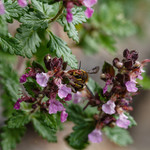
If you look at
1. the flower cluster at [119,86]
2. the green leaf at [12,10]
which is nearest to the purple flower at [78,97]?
the flower cluster at [119,86]

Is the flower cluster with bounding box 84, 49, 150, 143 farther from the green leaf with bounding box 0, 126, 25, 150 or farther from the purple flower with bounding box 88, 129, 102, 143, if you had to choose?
the green leaf with bounding box 0, 126, 25, 150

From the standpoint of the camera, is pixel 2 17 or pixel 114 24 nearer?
pixel 2 17

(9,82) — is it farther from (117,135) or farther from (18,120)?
(117,135)

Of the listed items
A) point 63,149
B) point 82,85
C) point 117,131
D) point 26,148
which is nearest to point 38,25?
point 82,85

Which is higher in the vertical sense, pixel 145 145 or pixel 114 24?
pixel 114 24

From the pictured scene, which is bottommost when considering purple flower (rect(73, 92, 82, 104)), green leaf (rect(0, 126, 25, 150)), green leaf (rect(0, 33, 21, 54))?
green leaf (rect(0, 126, 25, 150))

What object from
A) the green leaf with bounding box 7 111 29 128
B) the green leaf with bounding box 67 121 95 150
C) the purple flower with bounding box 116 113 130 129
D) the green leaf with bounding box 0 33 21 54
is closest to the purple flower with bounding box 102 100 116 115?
the purple flower with bounding box 116 113 130 129

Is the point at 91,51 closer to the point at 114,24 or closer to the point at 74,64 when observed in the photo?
the point at 114,24
